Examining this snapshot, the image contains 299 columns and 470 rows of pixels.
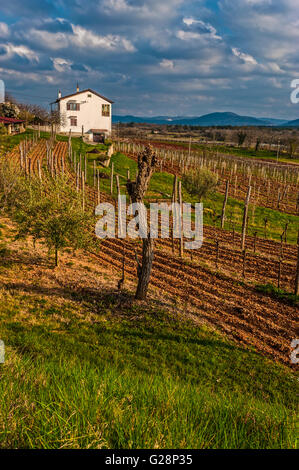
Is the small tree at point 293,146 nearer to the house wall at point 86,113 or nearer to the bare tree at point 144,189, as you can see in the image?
the house wall at point 86,113

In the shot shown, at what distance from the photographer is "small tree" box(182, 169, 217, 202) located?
1729 inches

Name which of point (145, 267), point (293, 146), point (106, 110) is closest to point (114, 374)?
point (145, 267)

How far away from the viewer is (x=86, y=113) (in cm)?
8231

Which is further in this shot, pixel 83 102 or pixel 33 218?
pixel 83 102

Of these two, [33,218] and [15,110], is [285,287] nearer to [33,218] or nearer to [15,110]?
[33,218]

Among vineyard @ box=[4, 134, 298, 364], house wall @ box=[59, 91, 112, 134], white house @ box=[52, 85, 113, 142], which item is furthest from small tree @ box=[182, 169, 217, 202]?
house wall @ box=[59, 91, 112, 134]

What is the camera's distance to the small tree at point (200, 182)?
43.9 metres

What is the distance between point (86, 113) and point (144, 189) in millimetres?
74690

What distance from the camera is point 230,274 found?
2094 cm

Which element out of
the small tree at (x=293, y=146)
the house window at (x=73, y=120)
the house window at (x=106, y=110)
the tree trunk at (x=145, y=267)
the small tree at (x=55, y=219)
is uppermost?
the house window at (x=106, y=110)

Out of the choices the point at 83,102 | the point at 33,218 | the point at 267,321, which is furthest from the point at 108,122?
the point at 267,321

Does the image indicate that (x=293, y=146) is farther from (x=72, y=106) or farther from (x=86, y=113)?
(x=72, y=106)

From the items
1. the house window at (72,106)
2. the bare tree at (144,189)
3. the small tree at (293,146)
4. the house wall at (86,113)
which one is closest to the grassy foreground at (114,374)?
the bare tree at (144,189)

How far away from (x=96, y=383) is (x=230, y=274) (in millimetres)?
18681
